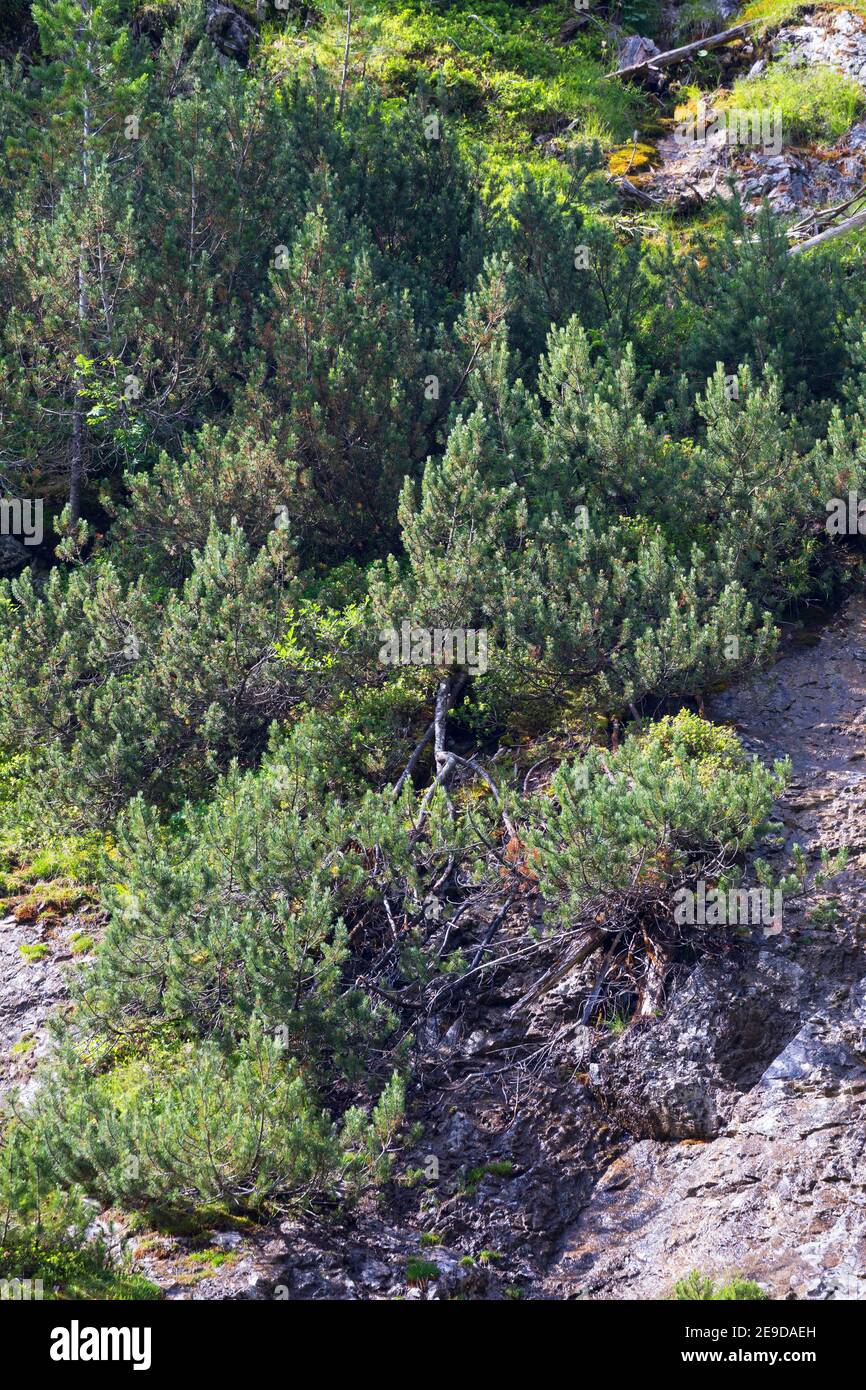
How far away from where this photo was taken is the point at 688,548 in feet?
39.6

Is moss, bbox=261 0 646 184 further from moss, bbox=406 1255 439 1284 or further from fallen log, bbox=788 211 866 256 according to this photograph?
moss, bbox=406 1255 439 1284

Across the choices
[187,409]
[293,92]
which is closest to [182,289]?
[187,409]

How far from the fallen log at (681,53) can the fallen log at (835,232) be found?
5953 mm

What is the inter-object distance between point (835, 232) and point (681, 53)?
651 centimetres

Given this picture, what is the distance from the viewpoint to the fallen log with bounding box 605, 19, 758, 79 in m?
21.7

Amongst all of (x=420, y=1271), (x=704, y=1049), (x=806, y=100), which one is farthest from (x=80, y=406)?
(x=806, y=100)

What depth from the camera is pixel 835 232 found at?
1730 cm

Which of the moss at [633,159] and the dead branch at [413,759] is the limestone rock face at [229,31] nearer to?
the moss at [633,159]

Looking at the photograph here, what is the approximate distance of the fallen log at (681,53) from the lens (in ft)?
71.1

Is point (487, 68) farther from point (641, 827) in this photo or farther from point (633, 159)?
point (641, 827)

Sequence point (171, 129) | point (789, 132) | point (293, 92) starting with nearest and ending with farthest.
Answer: point (171, 129), point (293, 92), point (789, 132)

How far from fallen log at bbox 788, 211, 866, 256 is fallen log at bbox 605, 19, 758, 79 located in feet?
19.5

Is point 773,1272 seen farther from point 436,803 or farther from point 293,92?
point 293,92

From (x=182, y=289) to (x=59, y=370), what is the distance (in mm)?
1574
